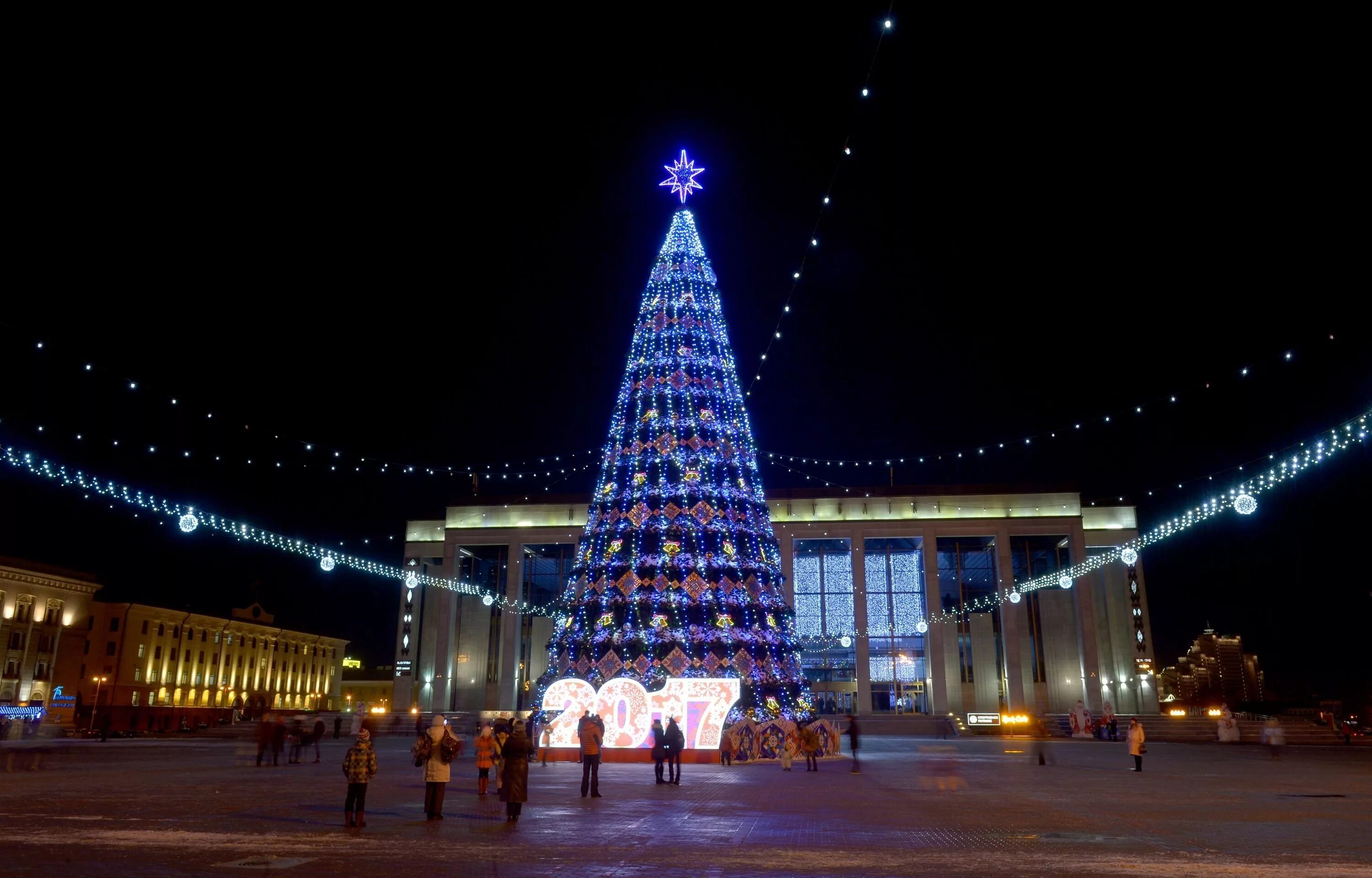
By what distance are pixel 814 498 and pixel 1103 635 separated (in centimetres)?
1820

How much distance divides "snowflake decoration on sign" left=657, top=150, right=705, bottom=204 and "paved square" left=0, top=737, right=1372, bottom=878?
15254 millimetres

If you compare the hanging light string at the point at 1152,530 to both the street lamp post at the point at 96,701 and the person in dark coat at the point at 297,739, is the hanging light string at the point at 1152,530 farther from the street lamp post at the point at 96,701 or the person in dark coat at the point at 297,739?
the street lamp post at the point at 96,701

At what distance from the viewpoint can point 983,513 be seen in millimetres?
53188

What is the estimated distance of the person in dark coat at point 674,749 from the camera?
17062 millimetres

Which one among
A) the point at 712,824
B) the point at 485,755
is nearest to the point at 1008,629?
the point at 485,755

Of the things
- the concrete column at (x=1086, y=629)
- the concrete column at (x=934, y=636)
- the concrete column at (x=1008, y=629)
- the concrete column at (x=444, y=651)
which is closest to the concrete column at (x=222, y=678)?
the concrete column at (x=444, y=651)

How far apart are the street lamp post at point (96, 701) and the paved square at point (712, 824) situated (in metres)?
37.8

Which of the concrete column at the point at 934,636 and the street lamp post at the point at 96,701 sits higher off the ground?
the concrete column at the point at 934,636

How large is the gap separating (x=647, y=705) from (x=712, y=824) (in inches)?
470

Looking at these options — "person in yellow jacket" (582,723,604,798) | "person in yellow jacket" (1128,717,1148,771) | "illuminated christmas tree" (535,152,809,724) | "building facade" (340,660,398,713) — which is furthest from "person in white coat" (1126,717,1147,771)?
"building facade" (340,660,398,713)

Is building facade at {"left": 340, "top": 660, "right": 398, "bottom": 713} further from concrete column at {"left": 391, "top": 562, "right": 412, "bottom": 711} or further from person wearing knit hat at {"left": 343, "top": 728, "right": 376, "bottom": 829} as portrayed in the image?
person wearing knit hat at {"left": 343, "top": 728, "right": 376, "bottom": 829}

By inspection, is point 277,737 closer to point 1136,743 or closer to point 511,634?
point 1136,743

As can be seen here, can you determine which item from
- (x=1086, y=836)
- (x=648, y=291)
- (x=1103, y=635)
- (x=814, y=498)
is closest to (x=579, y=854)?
(x=1086, y=836)

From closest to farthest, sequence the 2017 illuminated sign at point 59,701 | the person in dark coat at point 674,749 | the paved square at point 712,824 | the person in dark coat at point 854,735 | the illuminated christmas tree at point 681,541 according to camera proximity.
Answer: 1. the paved square at point 712,824
2. the person in dark coat at point 674,749
3. the person in dark coat at point 854,735
4. the illuminated christmas tree at point 681,541
5. the 2017 illuminated sign at point 59,701
